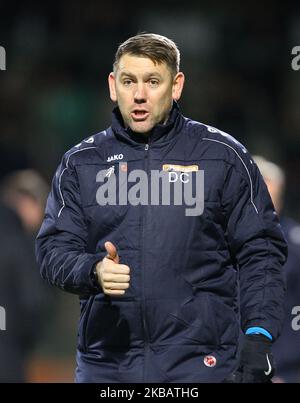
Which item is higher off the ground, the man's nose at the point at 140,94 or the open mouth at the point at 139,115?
the man's nose at the point at 140,94

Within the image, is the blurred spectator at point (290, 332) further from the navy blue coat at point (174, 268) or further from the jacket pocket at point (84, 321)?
the jacket pocket at point (84, 321)

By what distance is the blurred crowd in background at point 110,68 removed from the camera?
9.94 m

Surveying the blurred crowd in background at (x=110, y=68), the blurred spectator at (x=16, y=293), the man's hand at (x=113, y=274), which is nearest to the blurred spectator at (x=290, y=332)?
the blurred spectator at (x=16, y=293)

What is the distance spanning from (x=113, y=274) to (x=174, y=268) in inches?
12.4

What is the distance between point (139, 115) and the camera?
3.84m

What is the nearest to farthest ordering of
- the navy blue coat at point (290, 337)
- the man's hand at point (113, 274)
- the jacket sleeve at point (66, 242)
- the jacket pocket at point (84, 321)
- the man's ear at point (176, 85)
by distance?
the man's hand at point (113, 274) < the jacket sleeve at point (66, 242) < the jacket pocket at point (84, 321) < the man's ear at point (176, 85) < the navy blue coat at point (290, 337)

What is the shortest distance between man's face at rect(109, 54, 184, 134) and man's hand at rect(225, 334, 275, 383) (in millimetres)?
880

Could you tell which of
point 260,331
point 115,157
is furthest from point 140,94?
point 260,331

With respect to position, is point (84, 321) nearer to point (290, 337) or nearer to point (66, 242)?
point (66, 242)

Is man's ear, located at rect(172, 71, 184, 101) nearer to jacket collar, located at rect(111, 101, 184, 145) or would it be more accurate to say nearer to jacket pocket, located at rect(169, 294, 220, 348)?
jacket collar, located at rect(111, 101, 184, 145)

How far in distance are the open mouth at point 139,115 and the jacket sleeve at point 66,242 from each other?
0.97 feet

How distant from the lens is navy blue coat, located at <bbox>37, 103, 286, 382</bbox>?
12.0 ft

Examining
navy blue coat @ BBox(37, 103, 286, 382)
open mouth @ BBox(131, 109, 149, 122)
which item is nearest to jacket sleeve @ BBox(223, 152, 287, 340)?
navy blue coat @ BBox(37, 103, 286, 382)
